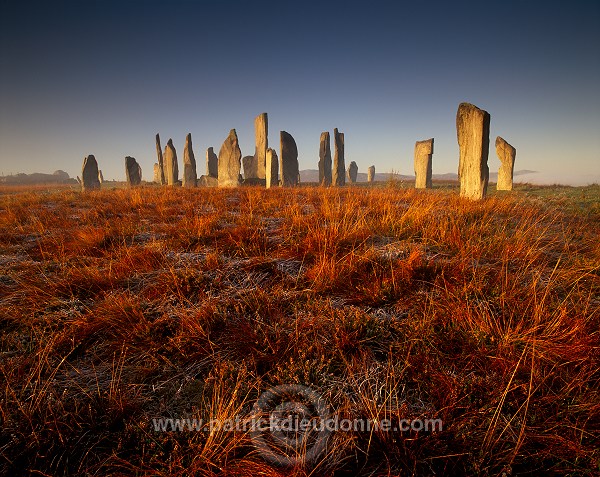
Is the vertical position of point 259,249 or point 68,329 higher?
Answer: point 259,249

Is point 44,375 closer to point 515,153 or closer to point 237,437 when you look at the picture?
point 237,437

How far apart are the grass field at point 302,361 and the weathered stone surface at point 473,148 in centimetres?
640

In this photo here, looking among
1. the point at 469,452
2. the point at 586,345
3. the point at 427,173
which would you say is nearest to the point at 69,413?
the point at 469,452

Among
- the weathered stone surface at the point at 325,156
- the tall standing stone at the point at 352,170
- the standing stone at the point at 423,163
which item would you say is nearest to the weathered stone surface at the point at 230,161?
the weathered stone surface at the point at 325,156

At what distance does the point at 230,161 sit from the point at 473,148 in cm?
1284

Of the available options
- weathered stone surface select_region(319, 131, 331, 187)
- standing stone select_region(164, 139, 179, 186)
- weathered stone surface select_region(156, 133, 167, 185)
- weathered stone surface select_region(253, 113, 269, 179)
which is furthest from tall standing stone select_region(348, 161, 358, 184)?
weathered stone surface select_region(156, 133, 167, 185)

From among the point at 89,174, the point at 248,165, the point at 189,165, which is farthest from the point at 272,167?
the point at 89,174

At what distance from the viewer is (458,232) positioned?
11.4ft

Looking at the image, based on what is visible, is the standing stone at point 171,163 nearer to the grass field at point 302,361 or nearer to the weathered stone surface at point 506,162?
the grass field at point 302,361

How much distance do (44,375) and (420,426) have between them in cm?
200

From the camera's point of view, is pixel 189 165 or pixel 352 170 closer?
pixel 189 165

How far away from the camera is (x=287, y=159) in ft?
55.7

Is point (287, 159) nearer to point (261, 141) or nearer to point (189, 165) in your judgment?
point (261, 141)

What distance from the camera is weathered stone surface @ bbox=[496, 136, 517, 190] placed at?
14.6 m
